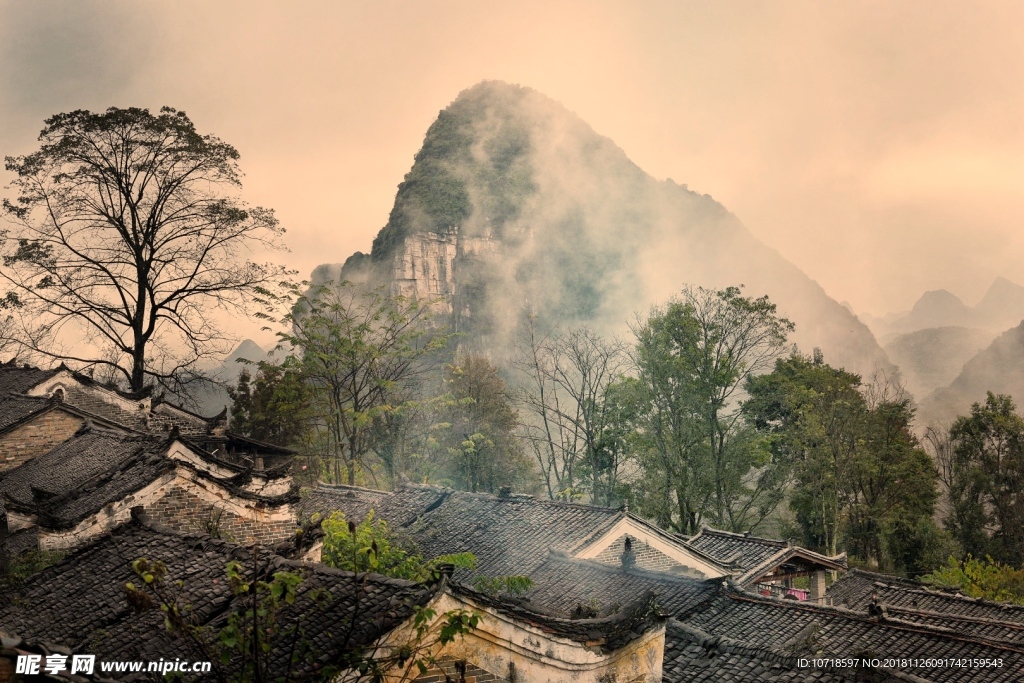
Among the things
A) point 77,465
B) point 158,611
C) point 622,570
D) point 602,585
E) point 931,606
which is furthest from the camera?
point 931,606

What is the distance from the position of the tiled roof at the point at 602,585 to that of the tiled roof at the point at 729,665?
4.05m

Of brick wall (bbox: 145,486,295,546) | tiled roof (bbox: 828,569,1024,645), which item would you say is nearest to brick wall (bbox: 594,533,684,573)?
tiled roof (bbox: 828,569,1024,645)

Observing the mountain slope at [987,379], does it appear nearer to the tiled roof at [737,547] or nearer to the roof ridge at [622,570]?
the tiled roof at [737,547]

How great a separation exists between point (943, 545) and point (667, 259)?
6123 centimetres

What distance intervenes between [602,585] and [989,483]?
26.8 meters

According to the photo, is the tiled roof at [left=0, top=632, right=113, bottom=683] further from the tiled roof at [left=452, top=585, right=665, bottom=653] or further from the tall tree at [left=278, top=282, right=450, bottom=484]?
the tall tree at [left=278, top=282, right=450, bottom=484]

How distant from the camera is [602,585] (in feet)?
55.3

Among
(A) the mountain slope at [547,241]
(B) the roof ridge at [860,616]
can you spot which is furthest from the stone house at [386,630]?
(A) the mountain slope at [547,241]

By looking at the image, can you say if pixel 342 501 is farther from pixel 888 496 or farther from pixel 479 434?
pixel 888 496

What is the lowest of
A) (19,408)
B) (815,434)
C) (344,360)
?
(19,408)

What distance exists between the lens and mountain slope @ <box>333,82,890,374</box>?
8475 centimetres

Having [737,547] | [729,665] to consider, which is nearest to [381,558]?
[729,665]

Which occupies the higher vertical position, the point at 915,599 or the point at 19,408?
the point at 19,408

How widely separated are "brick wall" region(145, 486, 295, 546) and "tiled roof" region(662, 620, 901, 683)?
603 centimetres
